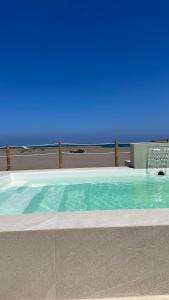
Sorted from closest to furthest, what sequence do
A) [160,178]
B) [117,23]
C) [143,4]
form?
[160,178] < [143,4] < [117,23]

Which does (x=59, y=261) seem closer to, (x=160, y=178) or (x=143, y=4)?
(x=160, y=178)

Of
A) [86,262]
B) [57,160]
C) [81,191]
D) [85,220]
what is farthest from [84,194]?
[57,160]

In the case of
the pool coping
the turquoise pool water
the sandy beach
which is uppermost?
the pool coping

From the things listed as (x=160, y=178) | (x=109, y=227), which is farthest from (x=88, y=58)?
(x=109, y=227)

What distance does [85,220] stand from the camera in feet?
6.63

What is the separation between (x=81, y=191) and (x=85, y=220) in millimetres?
3705

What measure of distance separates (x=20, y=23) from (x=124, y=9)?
3.08 metres

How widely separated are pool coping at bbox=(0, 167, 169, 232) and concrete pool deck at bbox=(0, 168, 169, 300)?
0.07ft

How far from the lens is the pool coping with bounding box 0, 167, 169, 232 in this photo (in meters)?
1.91

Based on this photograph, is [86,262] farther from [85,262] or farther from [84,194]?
[84,194]

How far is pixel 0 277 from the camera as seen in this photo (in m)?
1.85

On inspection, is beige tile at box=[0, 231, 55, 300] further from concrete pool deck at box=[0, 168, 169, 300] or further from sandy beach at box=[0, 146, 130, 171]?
sandy beach at box=[0, 146, 130, 171]

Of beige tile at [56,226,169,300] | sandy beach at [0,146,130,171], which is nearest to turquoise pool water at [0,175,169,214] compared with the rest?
beige tile at [56,226,169,300]

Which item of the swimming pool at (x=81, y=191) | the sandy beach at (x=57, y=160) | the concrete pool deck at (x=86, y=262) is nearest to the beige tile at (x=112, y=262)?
the concrete pool deck at (x=86, y=262)
